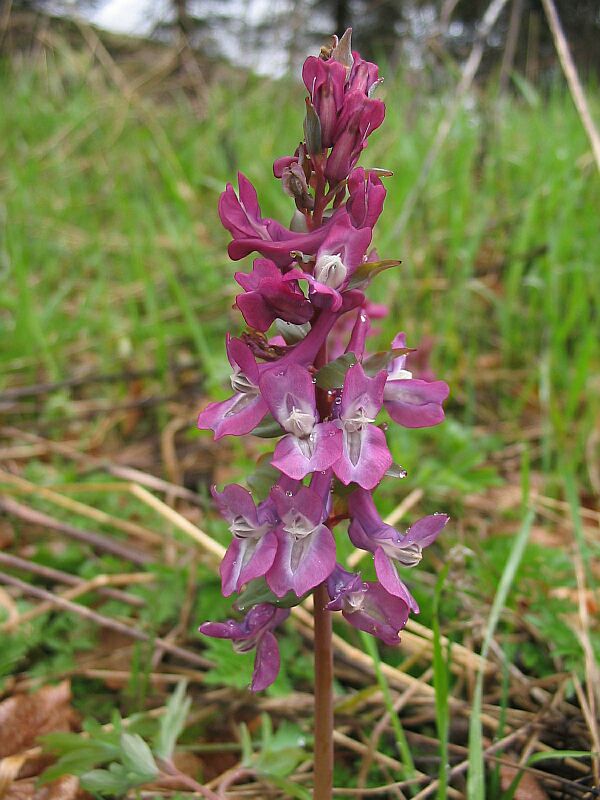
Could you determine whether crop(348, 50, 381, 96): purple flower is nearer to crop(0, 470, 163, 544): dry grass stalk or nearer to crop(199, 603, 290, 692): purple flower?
crop(199, 603, 290, 692): purple flower

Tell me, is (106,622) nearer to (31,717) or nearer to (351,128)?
(31,717)

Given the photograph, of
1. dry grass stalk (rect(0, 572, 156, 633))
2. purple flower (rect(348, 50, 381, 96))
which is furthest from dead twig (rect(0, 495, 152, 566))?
purple flower (rect(348, 50, 381, 96))

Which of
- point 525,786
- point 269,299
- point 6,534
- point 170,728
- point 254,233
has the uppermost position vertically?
point 254,233

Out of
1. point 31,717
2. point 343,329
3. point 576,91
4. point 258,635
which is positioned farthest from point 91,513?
point 576,91

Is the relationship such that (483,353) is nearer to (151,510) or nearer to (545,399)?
(545,399)

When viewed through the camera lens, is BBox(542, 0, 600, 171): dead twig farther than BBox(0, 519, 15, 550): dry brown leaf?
No

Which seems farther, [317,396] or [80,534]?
[80,534]

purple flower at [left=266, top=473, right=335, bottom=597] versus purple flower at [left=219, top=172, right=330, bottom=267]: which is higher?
purple flower at [left=219, top=172, right=330, bottom=267]
